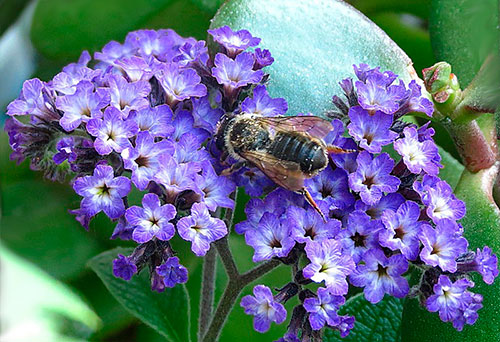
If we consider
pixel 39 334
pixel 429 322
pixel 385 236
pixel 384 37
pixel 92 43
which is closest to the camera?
pixel 385 236

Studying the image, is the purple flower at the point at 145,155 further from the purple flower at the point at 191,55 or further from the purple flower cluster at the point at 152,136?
the purple flower at the point at 191,55

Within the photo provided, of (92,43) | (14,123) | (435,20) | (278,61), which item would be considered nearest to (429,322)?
(278,61)

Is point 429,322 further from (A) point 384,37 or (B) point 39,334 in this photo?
(B) point 39,334

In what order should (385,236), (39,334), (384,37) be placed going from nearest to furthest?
(385,236)
(384,37)
(39,334)

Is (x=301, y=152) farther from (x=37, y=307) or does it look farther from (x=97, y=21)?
(x=97, y=21)

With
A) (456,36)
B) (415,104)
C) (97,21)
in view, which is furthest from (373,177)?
(97,21)

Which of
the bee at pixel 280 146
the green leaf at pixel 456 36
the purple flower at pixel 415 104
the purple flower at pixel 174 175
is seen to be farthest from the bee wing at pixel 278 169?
the green leaf at pixel 456 36

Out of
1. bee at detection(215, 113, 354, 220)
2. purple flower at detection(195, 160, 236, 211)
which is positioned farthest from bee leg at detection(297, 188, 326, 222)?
purple flower at detection(195, 160, 236, 211)

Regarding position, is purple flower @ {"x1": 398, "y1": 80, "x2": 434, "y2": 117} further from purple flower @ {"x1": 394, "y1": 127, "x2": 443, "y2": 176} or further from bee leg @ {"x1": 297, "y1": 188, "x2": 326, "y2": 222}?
bee leg @ {"x1": 297, "y1": 188, "x2": 326, "y2": 222}
